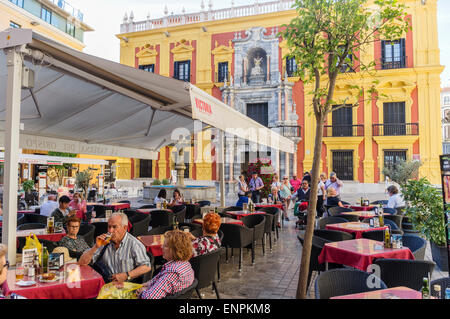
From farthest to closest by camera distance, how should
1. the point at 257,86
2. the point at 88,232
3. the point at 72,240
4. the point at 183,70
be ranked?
the point at 183,70 < the point at 257,86 < the point at 88,232 < the point at 72,240

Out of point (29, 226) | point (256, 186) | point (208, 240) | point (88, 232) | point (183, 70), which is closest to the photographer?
point (208, 240)

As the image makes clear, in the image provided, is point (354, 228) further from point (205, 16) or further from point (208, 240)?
point (205, 16)

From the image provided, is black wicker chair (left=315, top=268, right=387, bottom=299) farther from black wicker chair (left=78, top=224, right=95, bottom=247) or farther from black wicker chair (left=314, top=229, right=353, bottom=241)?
black wicker chair (left=78, top=224, right=95, bottom=247)

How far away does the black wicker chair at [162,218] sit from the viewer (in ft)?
21.8

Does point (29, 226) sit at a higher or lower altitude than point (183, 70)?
lower

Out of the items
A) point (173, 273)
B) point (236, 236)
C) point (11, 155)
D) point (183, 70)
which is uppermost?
point (183, 70)

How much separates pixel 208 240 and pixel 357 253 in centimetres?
156

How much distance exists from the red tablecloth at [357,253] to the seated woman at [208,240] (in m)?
1.23

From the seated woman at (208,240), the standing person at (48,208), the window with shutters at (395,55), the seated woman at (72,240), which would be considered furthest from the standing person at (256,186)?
the window with shutters at (395,55)

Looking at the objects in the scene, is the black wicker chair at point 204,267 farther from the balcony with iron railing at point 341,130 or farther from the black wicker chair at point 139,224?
the balcony with iron railing at point 341,130

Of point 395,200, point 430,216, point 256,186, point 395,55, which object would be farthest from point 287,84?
point 430,216

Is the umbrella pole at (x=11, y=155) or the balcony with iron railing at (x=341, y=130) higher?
the balcony with iron railing at (x=341, y=130)

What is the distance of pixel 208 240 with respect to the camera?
340 cm

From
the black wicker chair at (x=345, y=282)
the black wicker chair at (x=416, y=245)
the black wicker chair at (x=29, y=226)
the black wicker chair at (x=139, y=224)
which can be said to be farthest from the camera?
the black wicker chair at (x=139, y=224)
